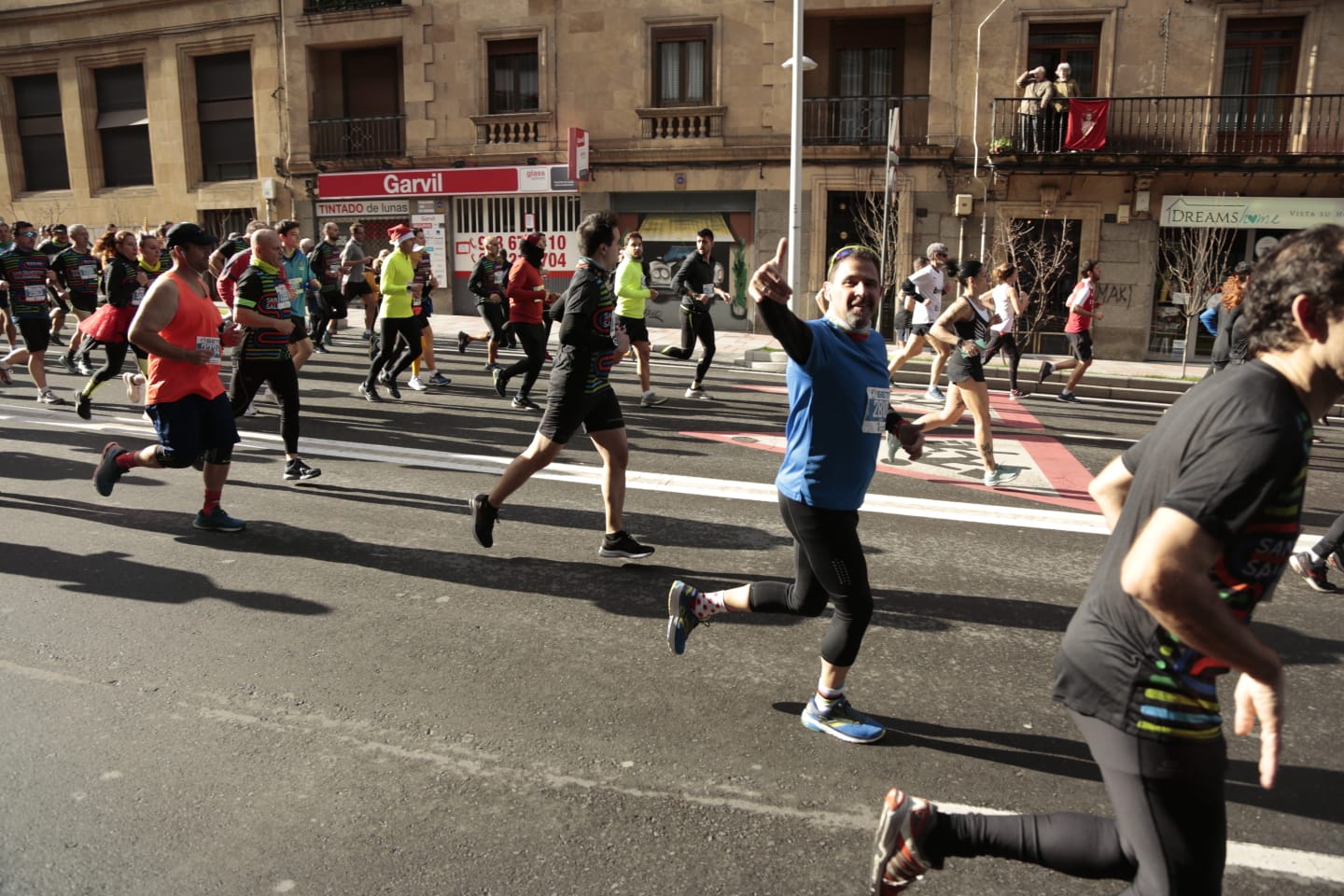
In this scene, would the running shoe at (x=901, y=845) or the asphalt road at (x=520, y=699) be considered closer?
the running shoe at (x=901, y=845)

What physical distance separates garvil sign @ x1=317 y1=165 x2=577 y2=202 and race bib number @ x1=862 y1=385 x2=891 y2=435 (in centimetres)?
2033

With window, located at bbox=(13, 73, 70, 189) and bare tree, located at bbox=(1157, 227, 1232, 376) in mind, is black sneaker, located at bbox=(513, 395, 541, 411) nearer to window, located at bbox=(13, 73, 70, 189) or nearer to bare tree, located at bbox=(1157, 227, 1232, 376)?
bare tree, located at bbox=(1157, 227, 1232, 376)

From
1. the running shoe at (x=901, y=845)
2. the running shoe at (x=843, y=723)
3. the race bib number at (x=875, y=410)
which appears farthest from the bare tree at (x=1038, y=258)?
the running shoe at (x=901, y=845)

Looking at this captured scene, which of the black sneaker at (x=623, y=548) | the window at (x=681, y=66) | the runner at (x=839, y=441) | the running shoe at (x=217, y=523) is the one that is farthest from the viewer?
the window at (x=681, y=66)

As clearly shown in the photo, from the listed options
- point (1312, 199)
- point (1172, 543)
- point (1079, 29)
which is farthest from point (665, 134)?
point (1172, 543)

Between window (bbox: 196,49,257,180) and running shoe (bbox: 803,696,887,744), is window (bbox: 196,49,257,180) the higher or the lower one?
the higher one

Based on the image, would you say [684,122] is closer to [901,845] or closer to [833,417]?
[833,417]

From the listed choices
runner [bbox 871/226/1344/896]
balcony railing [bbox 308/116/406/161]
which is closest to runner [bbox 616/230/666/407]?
runner [bbox 871/226/1344/896]

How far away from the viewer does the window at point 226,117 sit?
2612 centimetres

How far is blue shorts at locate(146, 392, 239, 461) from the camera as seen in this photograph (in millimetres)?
5805

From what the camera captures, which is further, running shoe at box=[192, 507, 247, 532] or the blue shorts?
running shoe at box=[192, 507, 247, 532]

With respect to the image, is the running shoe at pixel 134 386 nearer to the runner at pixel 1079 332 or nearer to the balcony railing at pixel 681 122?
the runner at pixel 1079 332

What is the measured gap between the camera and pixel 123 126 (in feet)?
89.3

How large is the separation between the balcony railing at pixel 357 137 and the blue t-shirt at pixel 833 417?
77.9ft
